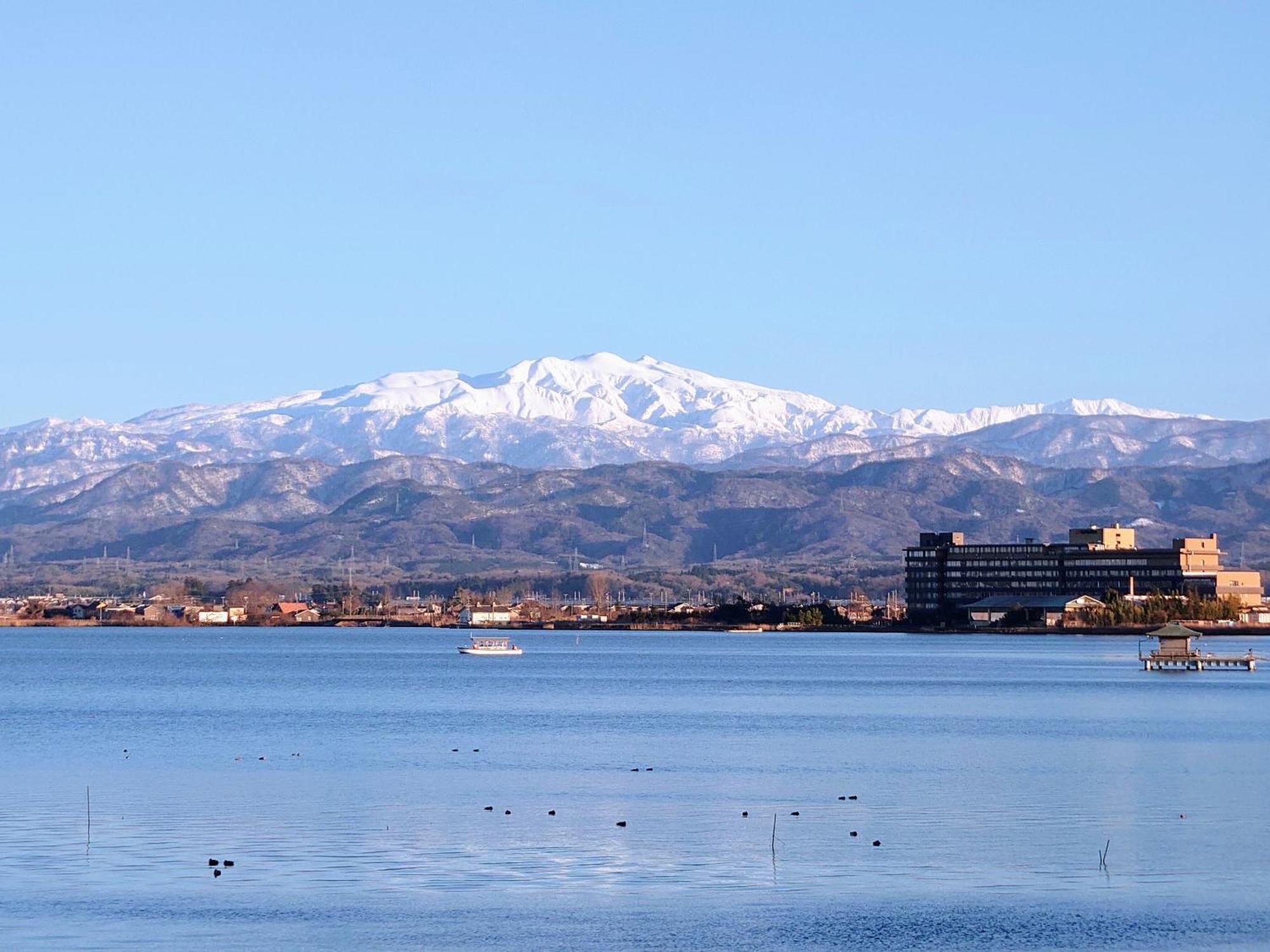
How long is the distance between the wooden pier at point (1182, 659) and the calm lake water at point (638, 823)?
26.6 meters

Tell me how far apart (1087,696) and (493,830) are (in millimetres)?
50509

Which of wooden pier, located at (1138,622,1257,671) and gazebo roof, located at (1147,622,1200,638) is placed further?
gazebo roof, located at (1147,622,1200,638)

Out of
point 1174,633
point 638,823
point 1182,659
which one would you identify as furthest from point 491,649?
point 638,823

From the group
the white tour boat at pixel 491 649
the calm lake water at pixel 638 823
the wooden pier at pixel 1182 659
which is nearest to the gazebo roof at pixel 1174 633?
the wooden pier at pixel 1182 659

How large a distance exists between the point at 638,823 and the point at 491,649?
10988cm

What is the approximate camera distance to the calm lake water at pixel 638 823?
1195 inches

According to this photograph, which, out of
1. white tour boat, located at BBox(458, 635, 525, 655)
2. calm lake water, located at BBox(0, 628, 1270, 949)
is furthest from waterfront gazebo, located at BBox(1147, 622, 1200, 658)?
white tour boat, located at BBox(458, 635, 525, 655)

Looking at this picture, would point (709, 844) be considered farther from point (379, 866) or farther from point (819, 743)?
point (819, 743)

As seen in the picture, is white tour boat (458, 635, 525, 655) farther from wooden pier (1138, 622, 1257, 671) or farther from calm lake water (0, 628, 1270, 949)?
calm lake water (0, 628, 1270, 949)

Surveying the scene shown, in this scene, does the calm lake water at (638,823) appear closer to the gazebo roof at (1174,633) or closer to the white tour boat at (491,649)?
the gazebo roof at (1174,633)

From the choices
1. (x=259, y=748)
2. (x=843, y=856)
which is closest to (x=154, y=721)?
(x=259, y=748)

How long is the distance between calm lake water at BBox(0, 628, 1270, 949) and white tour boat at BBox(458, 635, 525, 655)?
2481 inches

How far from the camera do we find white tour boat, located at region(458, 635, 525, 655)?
148 m

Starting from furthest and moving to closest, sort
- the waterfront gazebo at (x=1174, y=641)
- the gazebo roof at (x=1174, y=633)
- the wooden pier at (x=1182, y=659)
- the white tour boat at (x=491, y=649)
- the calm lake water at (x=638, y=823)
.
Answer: the white tour boat at (x=491, y=649), the gazebo roof at (x=1174, y=633), the waterfront gazebo at (x=1174, y=641), the wooden pier at (x=1182, y=659), the calm lake water at (x=638, y=823)
